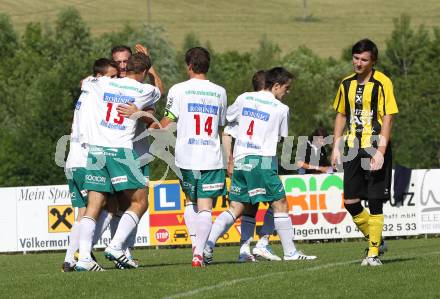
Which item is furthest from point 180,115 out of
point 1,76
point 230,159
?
point 1,76

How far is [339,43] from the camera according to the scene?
162125 mm

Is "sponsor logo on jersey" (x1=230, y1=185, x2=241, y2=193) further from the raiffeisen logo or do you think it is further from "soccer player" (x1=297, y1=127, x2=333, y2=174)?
the raiffeisen logo

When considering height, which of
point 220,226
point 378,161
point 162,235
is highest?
point 378,161

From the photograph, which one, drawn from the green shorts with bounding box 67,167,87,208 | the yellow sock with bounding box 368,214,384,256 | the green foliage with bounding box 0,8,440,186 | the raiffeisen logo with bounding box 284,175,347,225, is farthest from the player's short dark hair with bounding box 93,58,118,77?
the green foliage with bounding box 0,8,440,186

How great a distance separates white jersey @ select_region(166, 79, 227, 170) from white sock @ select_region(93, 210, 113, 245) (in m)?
1.34

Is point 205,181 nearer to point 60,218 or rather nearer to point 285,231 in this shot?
point 285,231

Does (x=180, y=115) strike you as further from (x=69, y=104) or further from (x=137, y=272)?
(x=69, y=104)

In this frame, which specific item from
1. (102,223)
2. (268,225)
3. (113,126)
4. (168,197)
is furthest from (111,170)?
(168,197)

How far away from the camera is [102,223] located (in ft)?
44.7

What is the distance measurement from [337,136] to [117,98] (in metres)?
2.33

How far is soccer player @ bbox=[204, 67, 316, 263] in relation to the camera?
13.9 metres

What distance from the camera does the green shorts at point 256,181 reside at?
13.9m

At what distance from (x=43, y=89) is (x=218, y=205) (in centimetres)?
5887

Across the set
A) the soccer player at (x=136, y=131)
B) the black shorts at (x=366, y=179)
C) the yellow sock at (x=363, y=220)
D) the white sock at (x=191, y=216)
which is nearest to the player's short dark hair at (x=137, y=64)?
the soccer player at (x=136, y=131)
